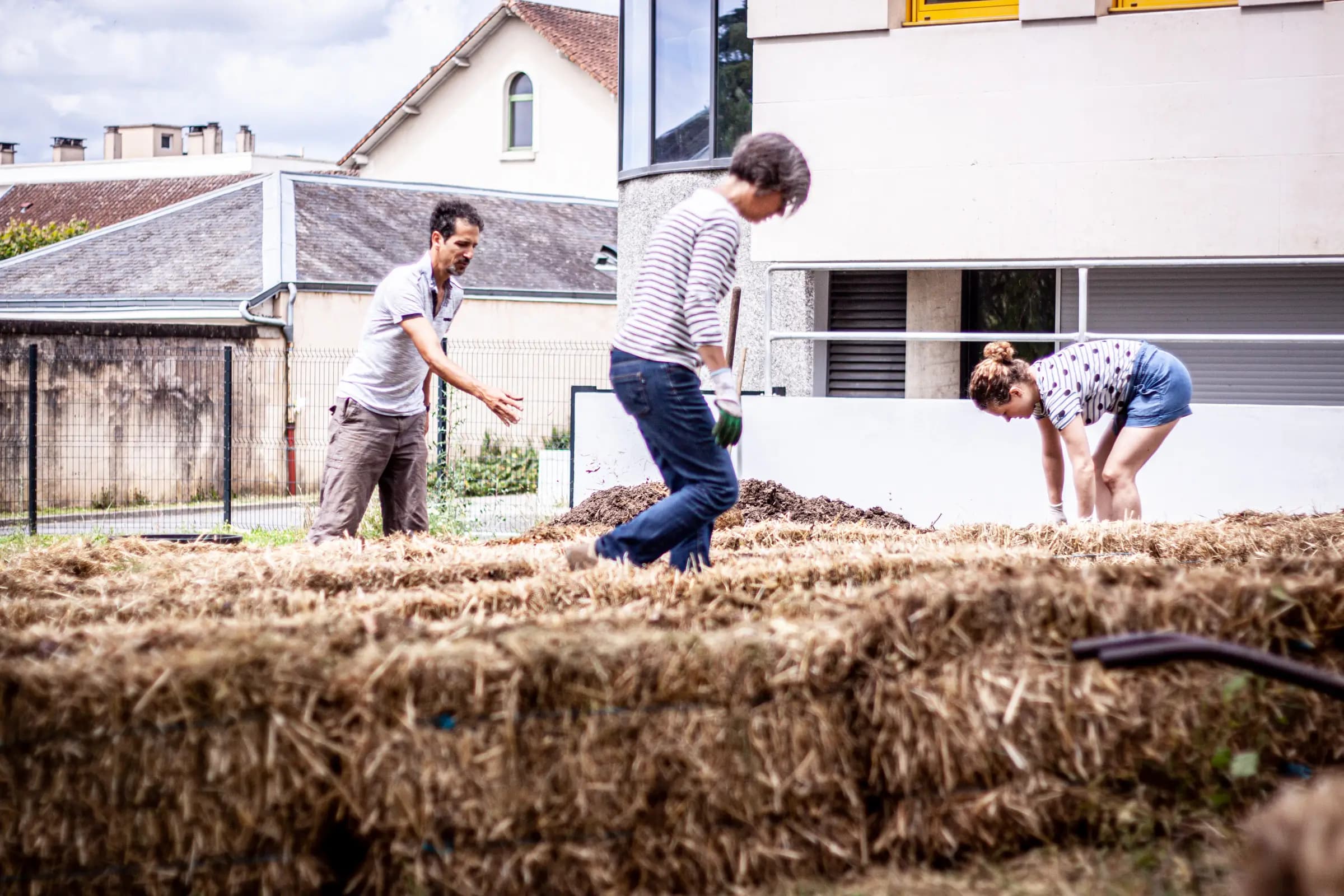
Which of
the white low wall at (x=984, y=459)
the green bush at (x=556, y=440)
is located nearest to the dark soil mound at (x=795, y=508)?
the white low wall at (x=984, y=459)

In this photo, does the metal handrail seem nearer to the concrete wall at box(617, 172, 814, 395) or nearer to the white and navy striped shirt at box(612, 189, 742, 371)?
the concrete wall at box(617, 172, 814, 395)

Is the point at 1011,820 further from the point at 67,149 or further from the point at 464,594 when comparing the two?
the point at 67,149

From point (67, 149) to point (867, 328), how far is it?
62.1m

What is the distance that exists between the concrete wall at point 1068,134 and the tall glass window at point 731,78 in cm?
171

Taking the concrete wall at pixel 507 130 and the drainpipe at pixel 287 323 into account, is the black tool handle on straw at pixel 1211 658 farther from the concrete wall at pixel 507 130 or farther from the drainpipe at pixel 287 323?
the concrete wall at pixel 507 130

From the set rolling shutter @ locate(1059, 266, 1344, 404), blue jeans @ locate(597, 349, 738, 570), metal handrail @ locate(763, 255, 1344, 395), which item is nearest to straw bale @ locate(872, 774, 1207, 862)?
blue jeans @ locate(597, 349, 738, 570)

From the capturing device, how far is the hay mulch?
290 cm

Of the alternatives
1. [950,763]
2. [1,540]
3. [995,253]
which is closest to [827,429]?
[995,253]

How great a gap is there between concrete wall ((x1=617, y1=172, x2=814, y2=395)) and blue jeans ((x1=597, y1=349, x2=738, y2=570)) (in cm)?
712

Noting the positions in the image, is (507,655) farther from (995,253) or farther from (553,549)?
(995,253)

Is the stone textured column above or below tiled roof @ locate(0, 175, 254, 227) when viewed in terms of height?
below

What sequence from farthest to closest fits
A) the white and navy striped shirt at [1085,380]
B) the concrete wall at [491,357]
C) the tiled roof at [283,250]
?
1. the tiled roof at [283,250]
2. the concrete wall at [491,357]
3. the white and navy striped shirt at [1085,380]

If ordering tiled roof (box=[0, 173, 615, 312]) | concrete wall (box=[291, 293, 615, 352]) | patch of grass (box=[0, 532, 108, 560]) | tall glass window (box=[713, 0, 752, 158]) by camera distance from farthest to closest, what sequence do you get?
tiled roof (box=[0, 173, 615, 312]) → concrete wall (box=[291, 293, 615, 352]) → tall glass window (box=[713, 0, 752, 158]) → patch of grass (box=[0, 532, 108, 560])

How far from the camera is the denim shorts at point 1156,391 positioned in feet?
24.4
